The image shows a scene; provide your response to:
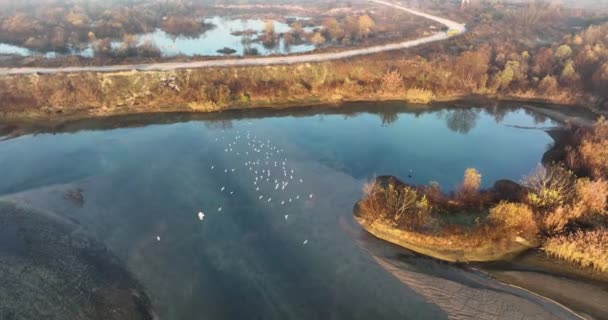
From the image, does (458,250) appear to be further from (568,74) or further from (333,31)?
(333,31)

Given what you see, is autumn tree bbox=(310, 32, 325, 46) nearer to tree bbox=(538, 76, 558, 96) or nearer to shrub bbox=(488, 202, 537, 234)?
tree bbox=(538, 76, 558, 96)

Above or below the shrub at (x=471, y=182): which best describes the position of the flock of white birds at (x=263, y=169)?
below

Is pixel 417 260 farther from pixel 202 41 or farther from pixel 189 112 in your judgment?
pixel 202 41

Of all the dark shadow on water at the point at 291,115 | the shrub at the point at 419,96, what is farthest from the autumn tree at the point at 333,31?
the dark shadow on water at the point at 291,115

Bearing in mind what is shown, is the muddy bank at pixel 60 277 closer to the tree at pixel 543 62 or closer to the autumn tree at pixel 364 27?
the tree at pixel 543 62

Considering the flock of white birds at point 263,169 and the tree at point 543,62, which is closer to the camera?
the flock of white birds at point 263,169

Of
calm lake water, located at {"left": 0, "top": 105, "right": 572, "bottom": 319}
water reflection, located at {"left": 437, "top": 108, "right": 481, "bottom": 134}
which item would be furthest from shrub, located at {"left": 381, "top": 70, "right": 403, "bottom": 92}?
water reflection, located at {"left": 437, "top": 108, "right": 481, "bottom": 134}

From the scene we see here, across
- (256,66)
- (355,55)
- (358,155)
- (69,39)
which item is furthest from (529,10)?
(69,39)
